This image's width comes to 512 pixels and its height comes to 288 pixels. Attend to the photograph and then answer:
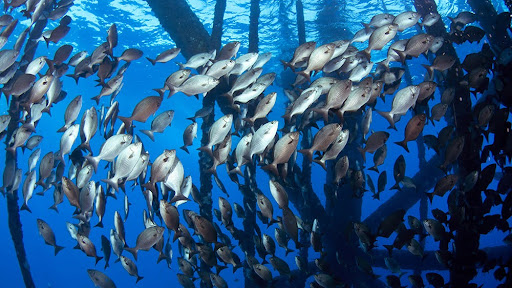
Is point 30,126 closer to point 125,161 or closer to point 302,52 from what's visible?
point 125,161

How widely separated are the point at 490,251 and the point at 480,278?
5427 centimetres

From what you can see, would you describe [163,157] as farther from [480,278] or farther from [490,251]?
[480,278]

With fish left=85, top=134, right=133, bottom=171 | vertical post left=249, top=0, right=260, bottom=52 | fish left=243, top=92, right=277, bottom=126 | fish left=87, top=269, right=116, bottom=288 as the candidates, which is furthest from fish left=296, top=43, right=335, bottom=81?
fish left=87, top=269, right=116, bottom=288

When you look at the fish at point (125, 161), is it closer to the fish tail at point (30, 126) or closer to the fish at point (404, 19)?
the fish tail at point (30, 126)

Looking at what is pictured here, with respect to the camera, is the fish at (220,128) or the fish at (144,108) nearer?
the fish at (144,108)

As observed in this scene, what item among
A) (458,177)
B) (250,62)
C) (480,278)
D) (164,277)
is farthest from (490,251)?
(164,277)

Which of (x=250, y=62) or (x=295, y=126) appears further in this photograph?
(x=295, y=126)

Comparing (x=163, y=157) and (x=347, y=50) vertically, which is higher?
(x=347, y=50)

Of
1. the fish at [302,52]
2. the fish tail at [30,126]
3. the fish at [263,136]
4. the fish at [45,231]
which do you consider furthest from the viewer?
the fish at [45,231]

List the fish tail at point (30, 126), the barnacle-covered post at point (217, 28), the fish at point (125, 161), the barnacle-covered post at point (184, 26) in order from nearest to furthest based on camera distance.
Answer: the fish at point (125, 161), the fish tail at point (30, 126), the barnacle-covered post at point (217, 28), the barnacle-covered post at point (184, 26)

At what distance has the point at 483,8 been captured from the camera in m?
5.79

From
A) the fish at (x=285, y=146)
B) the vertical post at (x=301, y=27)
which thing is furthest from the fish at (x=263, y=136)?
the vertical post at (x=301, y=27)

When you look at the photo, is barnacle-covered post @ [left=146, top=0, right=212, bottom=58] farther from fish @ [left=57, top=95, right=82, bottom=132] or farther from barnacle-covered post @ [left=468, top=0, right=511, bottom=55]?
barnacle-covered post @ [left=468, top=0, right=511, bottom=55]

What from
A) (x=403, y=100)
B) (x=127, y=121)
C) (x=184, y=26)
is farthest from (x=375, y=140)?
(x=184, y=26)
